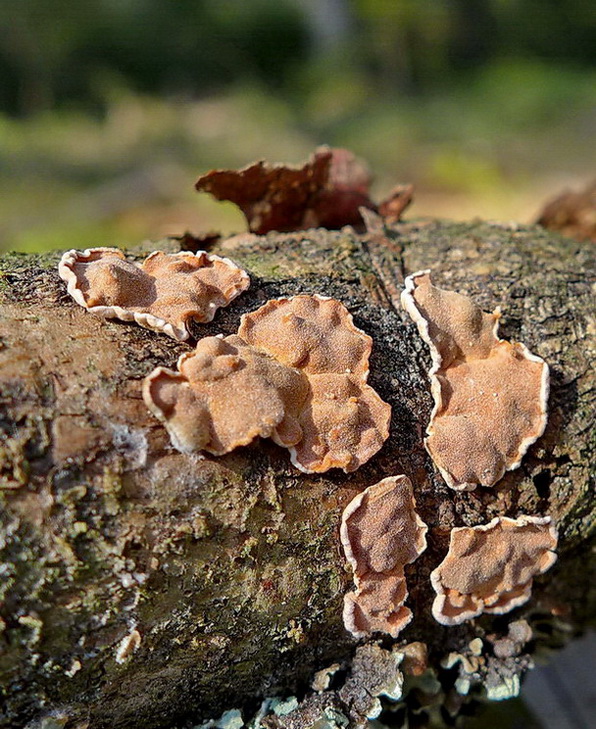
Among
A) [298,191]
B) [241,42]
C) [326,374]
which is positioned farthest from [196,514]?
[241,42]

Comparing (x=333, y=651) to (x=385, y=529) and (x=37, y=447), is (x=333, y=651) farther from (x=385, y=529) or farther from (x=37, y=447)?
(x=37, y=447)

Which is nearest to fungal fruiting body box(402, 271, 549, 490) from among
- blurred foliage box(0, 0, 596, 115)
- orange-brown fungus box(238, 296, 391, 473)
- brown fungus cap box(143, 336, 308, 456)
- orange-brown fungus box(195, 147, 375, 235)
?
orange-brown fungus box(238, 296, 391, 473)

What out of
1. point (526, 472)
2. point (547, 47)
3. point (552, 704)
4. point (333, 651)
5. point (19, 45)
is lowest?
point (552, 704)

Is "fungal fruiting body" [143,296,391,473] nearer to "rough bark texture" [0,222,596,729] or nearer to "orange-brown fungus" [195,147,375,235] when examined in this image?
"rough bark texture" [0,222,596,729]

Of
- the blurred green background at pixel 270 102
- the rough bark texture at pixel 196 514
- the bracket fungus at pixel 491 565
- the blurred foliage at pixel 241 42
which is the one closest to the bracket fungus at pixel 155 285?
the rough bark texture at pixel 196 514

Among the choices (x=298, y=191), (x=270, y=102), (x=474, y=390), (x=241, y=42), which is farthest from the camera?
(x=241, y=42)

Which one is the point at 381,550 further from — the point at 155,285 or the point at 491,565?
the point at 155,285

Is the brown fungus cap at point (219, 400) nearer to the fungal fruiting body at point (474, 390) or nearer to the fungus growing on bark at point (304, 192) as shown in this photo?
the fungal fruiting body at point (474, 390)

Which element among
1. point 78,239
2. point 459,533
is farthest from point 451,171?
point 459,533
